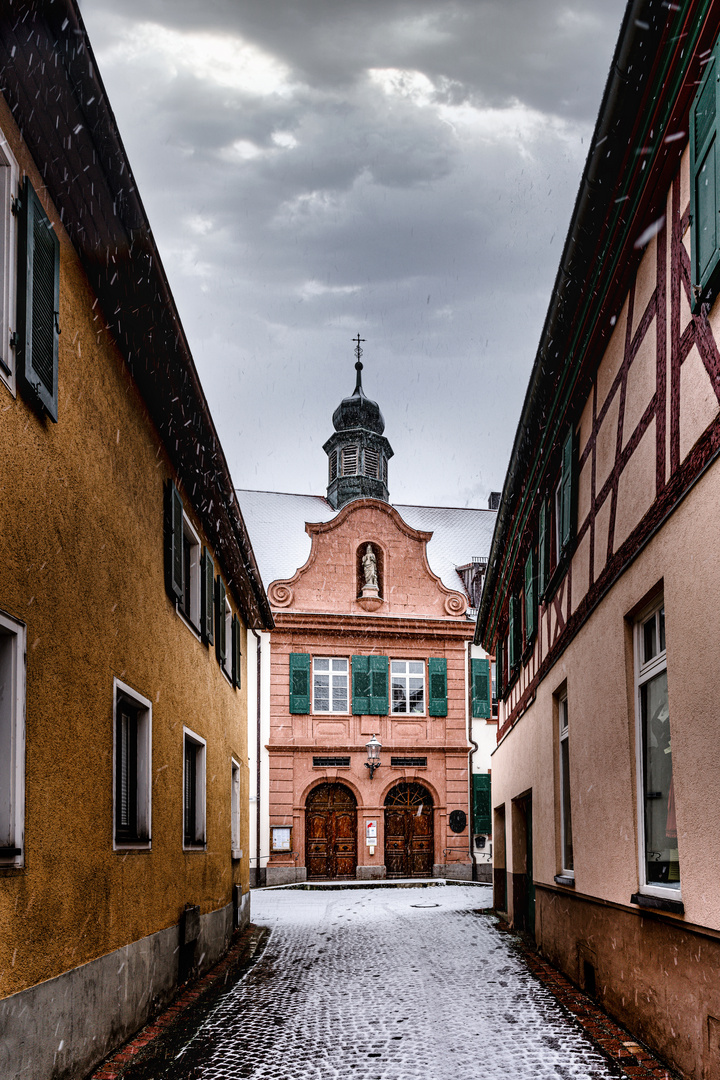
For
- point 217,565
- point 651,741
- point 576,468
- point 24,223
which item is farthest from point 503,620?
point 24,223

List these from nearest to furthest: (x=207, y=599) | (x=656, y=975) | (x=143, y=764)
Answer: (x=656, y=975)
(x=143, y=764)
(x=207, y=599)

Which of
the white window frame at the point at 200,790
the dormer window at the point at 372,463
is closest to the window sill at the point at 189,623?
the white window frame at the point at 200,790

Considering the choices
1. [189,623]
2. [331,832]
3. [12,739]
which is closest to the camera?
[12,739]

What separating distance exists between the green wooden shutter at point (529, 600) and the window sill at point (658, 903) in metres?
5.97

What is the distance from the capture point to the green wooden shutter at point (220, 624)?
12828mm

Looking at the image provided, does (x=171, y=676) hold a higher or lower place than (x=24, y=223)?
lower

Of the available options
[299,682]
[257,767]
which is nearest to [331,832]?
[257,767]

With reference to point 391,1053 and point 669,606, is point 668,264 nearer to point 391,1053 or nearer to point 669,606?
A: point 669,606

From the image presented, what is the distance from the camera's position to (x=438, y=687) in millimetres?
27781

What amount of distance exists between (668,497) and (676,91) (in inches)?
83.4

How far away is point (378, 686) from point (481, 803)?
4.09 meters

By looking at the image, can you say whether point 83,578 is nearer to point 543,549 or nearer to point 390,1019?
point 390,1019

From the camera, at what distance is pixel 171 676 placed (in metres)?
9.20

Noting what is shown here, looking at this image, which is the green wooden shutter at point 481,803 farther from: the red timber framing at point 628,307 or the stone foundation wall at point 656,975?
the stone foundation wall at point 656,975
